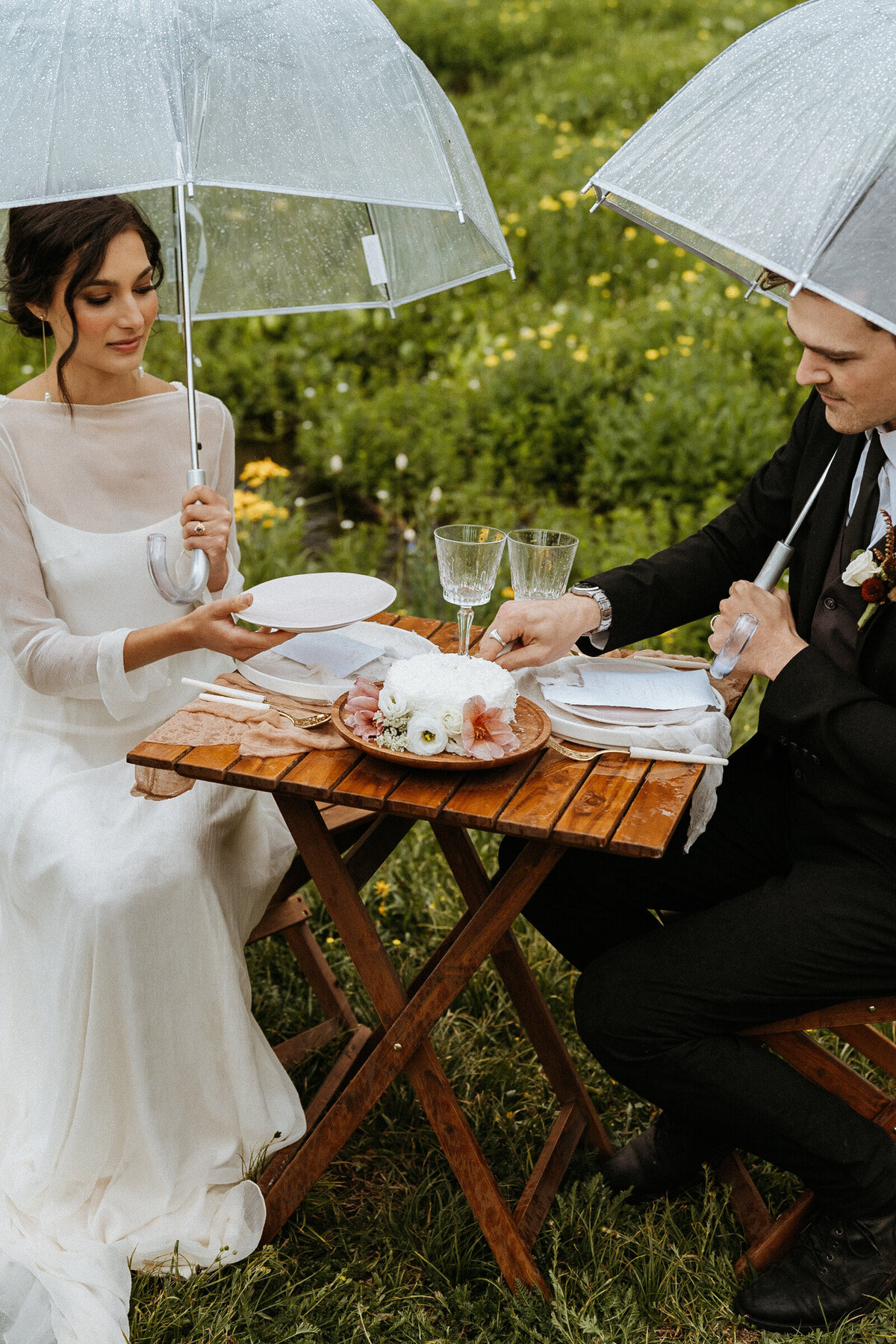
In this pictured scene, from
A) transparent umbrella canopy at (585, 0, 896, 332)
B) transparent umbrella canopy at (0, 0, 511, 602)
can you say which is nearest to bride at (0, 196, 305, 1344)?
transparent umbrella canopy at (0, 0, 511, 602)

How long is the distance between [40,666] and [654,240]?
19.4 ft

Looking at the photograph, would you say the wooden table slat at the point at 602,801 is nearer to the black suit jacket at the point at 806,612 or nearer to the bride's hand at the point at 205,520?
the black suit jacket at the point at 806,612

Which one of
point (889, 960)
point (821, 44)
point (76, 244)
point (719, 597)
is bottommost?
point (889, 960)

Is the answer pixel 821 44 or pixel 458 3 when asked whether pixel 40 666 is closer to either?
pixel 821 44

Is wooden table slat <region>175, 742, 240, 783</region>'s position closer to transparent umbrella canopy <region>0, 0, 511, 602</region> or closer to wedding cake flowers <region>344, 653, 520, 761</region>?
wedding cake flowers <region>344, 653, 520, 761</region>

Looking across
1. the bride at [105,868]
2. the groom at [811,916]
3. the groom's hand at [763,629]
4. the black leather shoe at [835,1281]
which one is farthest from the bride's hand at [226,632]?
the black leather shoe at [835,1281]

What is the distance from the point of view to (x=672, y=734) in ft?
7.04

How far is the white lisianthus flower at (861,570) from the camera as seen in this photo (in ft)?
6.96

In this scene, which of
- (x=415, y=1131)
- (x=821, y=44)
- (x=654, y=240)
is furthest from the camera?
(x=654, y=240)

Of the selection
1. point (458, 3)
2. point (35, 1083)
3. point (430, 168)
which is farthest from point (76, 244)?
point (458, 3)

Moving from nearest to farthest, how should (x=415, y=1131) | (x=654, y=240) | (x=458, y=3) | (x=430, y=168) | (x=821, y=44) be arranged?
(x=821, y=44) → (x=430, y=168) → (x=415, y=1131) → (x=654, y=240) → (x=458, y=3)

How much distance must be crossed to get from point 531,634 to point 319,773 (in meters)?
0.53

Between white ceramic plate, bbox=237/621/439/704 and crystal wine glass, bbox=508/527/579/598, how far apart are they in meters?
0.22

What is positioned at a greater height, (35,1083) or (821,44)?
(821,44)
